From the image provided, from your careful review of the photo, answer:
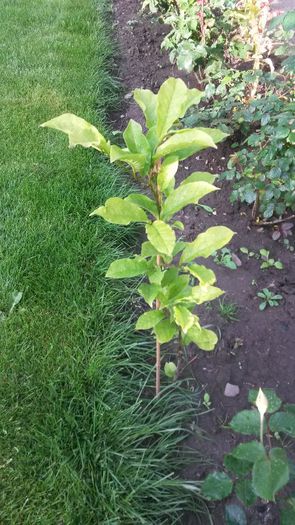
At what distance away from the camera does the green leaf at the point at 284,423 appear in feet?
3.82

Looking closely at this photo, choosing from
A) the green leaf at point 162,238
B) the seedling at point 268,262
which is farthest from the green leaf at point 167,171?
the seedling at point 268,262

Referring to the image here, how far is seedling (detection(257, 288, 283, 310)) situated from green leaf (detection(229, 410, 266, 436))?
862 mm

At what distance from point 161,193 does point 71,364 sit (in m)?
0.80

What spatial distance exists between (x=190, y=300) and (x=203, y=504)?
0.63 metres

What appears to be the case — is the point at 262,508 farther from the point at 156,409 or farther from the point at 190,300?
the point at 190,300

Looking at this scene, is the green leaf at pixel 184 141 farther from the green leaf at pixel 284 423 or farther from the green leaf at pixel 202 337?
the green leaf at pixel 284 423

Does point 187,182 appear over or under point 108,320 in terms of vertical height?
over

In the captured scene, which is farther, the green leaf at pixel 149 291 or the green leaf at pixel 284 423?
the green leaf at pixel 149 291

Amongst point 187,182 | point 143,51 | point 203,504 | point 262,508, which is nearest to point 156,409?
point 203,504

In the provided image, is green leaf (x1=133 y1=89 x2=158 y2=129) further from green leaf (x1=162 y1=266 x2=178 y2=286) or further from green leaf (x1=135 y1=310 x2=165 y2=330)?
green leaf (x1=135 y1=310 x2=165 y2=330)

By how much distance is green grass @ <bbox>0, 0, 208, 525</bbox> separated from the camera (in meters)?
1.45

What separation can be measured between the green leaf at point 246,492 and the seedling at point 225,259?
1127 mm

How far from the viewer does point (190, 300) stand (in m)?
1.36

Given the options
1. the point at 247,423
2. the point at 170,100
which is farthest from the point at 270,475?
the point at 170,100
